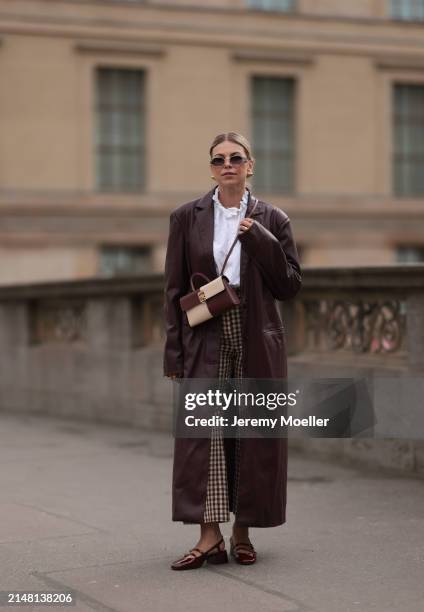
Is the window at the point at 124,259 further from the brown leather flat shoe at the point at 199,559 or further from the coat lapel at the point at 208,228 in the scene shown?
the brown leather flat shoe at the point at 199,559

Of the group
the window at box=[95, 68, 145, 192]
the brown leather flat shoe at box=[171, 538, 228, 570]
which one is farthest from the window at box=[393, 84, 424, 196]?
the brown leather flat shoe at box=[171, 538, 228, 570]

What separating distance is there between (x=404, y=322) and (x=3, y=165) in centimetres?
2600

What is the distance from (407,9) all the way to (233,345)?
33.7 meters

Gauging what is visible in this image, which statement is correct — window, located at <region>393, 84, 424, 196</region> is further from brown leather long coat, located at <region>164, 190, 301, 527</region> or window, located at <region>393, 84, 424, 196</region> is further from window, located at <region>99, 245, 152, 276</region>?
brown leather long coat, located at <region>164, 190, 301, 527</region>

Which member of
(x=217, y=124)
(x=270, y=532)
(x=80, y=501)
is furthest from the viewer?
(x=217, y=124)

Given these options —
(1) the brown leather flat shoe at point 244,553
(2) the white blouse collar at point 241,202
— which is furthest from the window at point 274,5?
(1) the brown leather flat shoe at point 244,553

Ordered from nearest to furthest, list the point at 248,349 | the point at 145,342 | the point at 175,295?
the point at 248,349
the point at 175,295
the point at 145,342

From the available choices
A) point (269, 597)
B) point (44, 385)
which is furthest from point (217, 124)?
point (269, 597)

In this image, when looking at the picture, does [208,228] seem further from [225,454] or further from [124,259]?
[124,259]

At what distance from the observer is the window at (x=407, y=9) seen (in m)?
38.6

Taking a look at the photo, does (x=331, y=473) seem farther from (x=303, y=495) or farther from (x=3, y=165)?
(x=3, y=165)

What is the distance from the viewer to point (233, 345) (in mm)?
6344

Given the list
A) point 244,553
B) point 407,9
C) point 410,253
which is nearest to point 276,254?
point 244,553

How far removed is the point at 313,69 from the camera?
37688 mm
